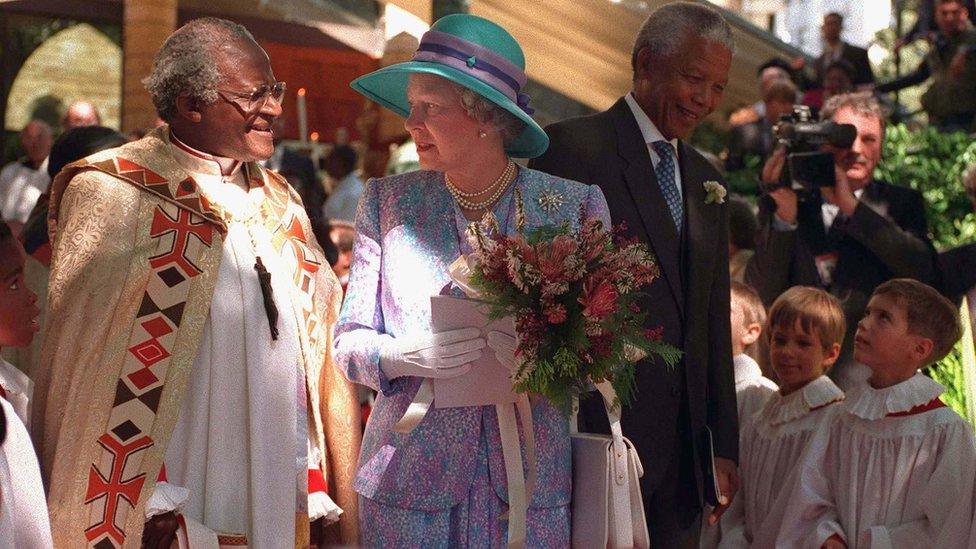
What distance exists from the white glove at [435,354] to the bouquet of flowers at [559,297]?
142mm

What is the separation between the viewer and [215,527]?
410cm

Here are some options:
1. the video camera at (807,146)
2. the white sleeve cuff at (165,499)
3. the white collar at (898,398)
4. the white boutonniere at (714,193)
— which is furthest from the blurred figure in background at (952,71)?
the white sleeve cuff at (165,499)

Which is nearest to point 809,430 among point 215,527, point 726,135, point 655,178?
point 655,178

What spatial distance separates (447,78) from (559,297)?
738 mm

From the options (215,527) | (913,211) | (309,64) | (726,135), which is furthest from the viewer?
(309,64)

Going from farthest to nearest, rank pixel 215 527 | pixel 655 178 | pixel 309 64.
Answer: pixel 309 64
pixel 655 178
pixel 215 527

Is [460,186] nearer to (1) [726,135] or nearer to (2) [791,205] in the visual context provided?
(2) [791,205]

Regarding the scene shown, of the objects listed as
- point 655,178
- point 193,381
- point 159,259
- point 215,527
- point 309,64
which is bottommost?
point 215,527

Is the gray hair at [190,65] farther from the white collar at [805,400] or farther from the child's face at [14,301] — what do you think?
the white collar at [805,400]

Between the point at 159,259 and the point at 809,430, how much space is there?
3.03 m

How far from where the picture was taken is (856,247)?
262 inches

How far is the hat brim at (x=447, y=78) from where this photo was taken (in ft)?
13.6

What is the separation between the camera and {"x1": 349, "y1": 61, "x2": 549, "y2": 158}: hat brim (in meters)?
4.16

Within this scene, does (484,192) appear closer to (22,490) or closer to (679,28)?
(679,28)
